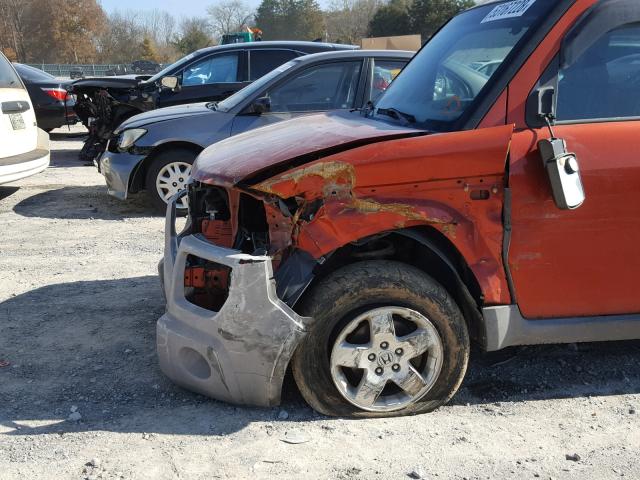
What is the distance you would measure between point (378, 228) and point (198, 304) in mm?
1044

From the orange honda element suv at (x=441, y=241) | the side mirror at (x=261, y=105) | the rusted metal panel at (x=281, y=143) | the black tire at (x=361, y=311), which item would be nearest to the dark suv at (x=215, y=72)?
the side mirror at (x=261, y=105)

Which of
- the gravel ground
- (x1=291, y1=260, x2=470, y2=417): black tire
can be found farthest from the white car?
(x1=291, y1=260, x2=470, y2=417): black tire

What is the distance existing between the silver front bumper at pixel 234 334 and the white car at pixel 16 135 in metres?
4.87

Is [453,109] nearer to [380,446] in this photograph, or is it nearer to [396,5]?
[380,446]

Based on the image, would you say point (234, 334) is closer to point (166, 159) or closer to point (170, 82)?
point (166, 159)

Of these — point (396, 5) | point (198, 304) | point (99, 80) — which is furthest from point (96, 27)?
point (198, 304)

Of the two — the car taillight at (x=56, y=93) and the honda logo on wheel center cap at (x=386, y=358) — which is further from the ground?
the car taillight at (x=56, y=93)

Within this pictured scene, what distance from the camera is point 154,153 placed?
23.0 ft

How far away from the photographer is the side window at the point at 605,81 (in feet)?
9.89

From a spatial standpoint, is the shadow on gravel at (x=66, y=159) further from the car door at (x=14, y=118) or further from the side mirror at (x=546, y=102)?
the side mirror at (x=546, y=102)

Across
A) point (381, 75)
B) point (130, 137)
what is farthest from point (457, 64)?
point (130, 137)

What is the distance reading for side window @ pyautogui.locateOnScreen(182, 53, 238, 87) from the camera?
884 centimetres

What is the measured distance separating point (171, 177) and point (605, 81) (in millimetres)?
5068

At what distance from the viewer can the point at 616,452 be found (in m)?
2.82
